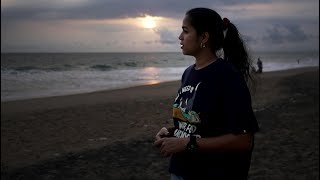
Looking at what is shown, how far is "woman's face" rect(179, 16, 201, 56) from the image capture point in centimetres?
212

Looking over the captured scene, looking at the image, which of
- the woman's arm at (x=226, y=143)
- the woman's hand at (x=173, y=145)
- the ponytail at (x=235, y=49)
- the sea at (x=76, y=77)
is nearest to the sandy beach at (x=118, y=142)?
the ponytail at (x=235, y=49)

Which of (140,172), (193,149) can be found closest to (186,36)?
(193,149)

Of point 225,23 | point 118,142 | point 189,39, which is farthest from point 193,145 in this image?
point 118,142

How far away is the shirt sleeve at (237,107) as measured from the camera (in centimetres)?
188

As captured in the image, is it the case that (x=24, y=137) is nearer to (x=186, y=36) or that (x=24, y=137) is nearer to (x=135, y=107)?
(x=135, y=107)

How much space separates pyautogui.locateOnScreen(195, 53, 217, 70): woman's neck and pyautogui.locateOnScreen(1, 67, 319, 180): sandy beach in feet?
2.79

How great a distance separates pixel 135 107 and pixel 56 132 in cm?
438

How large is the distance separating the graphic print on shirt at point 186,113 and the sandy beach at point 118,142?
34.8 inches

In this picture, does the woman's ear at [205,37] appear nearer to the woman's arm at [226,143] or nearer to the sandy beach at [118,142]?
the woman's arm at [226,143]

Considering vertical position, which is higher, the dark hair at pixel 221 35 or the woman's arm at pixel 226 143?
the dark hair at pixel 221 35

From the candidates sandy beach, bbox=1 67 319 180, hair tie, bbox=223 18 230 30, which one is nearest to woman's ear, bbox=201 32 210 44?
hair tie, bbox=223 18 230 30

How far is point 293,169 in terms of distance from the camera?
5.86 metres

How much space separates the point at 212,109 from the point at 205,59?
315 millimetres

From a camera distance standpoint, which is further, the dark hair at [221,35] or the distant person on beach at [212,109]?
the dark hair at [221,35]
